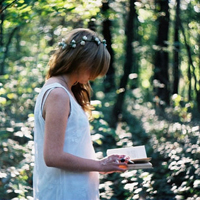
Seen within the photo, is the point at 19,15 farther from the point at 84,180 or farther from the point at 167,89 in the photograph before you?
the point at 167,89

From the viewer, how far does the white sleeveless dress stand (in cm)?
202

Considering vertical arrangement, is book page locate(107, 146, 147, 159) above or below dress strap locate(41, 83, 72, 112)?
below

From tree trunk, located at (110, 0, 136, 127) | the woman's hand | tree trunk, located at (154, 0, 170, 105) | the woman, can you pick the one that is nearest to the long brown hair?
the woman

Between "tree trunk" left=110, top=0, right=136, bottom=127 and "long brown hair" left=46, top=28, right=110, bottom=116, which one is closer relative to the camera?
"long brown hair" left=46, top=28, right=110, bottom=116

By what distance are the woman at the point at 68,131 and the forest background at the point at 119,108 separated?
1202 mm

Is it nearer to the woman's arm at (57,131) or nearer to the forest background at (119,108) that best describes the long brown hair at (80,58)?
the woman's arm at (57,131)

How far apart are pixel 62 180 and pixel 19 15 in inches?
96.5

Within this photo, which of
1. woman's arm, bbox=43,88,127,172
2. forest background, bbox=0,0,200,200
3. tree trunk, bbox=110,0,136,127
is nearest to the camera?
woman's arm, bbox=43,88,127,172

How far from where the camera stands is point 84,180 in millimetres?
2076

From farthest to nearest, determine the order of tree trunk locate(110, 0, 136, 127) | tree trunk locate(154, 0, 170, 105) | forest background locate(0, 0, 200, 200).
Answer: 1. tree trunk locate(154, 0, 170, 105)
2. tree trunk locate(110, 0, 136, 127)
3. forest background locate(0, 0, 200, 200)

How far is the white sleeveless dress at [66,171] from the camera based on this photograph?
2016mm

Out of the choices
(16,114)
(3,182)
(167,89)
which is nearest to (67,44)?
(3,182)

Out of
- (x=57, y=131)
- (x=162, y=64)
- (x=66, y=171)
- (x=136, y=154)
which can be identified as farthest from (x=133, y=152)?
(x=162, y=64)

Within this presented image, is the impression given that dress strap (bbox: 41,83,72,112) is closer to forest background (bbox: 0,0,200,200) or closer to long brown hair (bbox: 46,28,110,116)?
long brown hair (bbox: 46,28,110,116)
